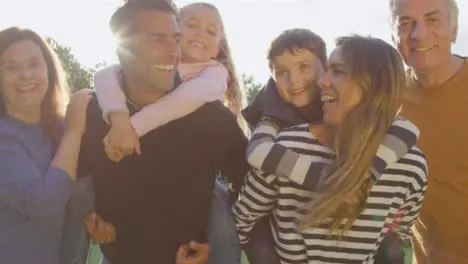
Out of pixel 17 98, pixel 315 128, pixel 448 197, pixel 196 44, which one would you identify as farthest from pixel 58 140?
pixel 448 197

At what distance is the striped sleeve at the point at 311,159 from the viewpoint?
2777mm

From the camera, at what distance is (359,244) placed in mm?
2857

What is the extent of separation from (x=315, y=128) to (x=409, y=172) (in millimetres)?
437

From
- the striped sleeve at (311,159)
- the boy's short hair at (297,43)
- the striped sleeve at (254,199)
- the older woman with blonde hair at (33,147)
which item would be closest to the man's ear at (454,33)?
the boy's short hair at (297,43)

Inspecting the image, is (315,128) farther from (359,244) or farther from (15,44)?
(15,44)

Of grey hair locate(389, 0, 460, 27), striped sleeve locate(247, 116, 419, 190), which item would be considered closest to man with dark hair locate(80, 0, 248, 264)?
striped sleeve locate(247, 116, 419, 190)

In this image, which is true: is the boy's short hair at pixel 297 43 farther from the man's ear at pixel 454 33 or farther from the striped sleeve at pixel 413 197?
the man's ear at pixel 454 33

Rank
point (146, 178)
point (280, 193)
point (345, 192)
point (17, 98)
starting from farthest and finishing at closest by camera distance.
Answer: point (17, 98) < point (146, 178) < point (280, 193) < point (345, 192)

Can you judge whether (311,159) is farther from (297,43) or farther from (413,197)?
(297,43)

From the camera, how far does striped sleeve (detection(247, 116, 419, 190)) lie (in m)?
2.78

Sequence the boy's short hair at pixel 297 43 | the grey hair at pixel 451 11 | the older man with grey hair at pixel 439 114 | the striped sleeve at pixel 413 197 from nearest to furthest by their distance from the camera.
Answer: the striped sleeve at pixel 413 197 < the boy's short hair at pixel 297 43 < the older man with grey hair at pixel 439 114 < the grey hair at pixel 451 11

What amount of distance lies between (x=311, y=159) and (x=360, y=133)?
23cm

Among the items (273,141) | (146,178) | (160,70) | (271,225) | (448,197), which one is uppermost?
(160,70)

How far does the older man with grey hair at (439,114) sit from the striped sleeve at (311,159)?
104 cm
